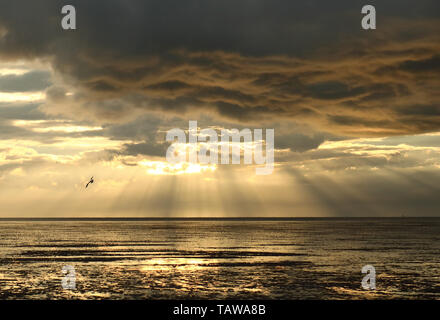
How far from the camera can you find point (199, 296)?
39969 millimetres

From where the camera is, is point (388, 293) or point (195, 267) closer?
point (388, 293)

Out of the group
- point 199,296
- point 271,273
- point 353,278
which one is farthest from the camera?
point 271,273

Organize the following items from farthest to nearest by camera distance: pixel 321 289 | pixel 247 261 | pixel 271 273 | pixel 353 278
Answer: pixel 247 261, pixel 271 273, pixel 353 278, pixel 321 289
